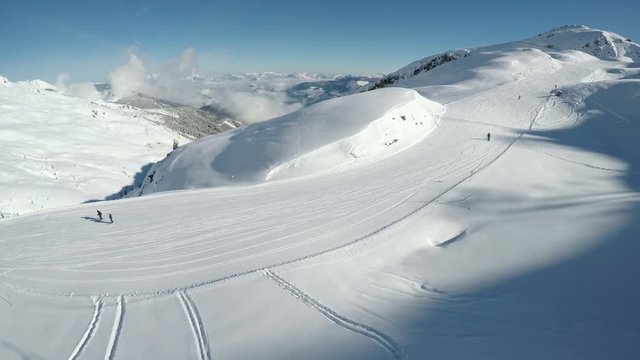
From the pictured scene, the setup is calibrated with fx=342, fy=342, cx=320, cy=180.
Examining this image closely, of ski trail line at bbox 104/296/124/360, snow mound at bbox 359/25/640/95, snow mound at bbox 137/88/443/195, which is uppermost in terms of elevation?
snow mound at bbox 359/25/640/95

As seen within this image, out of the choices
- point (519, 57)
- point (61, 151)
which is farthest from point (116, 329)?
point (61, 151)

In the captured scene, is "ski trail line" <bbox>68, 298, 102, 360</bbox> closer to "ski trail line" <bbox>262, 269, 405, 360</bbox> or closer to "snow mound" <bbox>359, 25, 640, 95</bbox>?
"ski trail line" <bbox>262, 269, 405, 360</bbox>

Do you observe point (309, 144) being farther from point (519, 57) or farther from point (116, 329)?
point (519, 57)

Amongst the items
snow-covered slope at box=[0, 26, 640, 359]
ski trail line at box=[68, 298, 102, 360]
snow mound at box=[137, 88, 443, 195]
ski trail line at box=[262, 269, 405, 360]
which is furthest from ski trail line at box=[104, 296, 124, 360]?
snow mound at box=[137, 88, 443, 195]

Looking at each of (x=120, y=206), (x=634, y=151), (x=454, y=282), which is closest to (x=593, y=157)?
(x=634, y=151)

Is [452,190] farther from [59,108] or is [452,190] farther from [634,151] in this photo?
[59,108]

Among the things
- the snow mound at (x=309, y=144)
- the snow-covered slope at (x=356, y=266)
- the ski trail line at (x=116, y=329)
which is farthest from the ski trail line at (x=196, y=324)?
the snow mound at (x=309, y=144)
